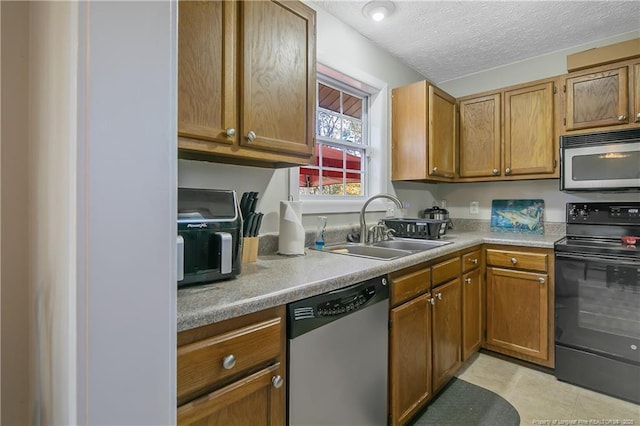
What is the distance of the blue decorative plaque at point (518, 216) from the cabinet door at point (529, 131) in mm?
385

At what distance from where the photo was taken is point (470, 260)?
2260 mm

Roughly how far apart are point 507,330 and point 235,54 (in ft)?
8.24

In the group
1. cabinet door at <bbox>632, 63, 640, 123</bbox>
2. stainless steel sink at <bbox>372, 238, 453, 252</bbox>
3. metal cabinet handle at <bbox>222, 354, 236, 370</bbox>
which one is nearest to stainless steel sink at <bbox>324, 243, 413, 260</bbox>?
stainless steel sink at <bbox>372, 238, 453, 252</bbox>

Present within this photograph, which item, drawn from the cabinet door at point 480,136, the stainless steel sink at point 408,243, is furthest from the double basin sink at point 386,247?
the cabinet door at point 480,136

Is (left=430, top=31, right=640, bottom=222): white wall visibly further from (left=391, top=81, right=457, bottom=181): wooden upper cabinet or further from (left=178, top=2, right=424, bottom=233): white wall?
(left=178, top=2, right=424, bottom=233): white wall

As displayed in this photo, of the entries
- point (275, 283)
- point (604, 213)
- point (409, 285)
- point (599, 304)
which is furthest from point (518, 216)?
point (275, 283)

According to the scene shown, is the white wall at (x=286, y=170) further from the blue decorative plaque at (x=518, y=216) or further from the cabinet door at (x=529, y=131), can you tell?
the blue decorative plaque at (x=518, y=216)

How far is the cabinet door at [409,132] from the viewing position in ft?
8.35

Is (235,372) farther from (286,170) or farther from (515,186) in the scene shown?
(515,186)

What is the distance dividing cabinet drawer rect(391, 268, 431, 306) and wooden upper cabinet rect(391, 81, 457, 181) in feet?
3.52

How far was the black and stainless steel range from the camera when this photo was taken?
75.4 inches

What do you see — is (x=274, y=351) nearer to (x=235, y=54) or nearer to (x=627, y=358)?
(x=235, y=54)

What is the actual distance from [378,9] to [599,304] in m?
2.32

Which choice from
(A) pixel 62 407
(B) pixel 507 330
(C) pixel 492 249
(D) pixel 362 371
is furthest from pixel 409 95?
(A) pixel 62 407
